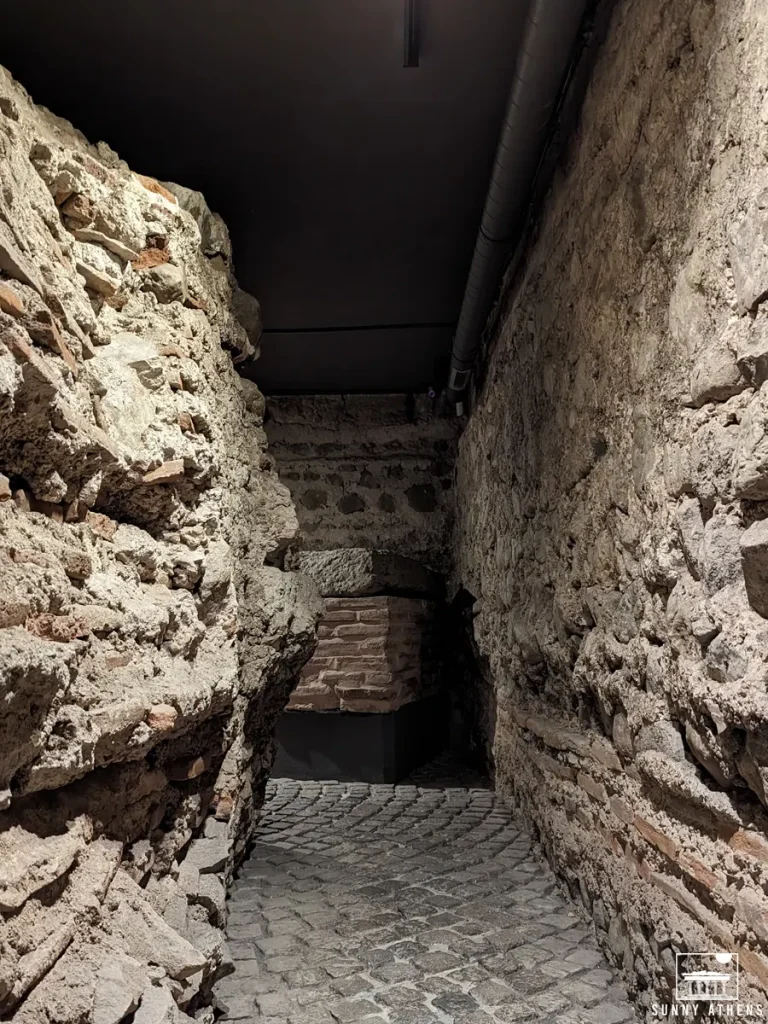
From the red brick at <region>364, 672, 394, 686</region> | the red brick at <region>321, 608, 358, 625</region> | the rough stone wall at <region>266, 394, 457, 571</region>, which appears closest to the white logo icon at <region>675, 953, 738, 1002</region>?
the red brick at <region>364, 672, 394, 686</region>

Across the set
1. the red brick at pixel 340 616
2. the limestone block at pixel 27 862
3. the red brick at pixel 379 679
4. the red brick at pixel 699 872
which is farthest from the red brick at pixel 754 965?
the red brick at pixel 340 616

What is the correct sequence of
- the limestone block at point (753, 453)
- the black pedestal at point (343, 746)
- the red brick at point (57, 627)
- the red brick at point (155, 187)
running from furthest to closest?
the black pedestal at point (343, 746) → the red brick at point (155, 187) → the red brick at point (57, 627) → the limestone block at point (753, 453)

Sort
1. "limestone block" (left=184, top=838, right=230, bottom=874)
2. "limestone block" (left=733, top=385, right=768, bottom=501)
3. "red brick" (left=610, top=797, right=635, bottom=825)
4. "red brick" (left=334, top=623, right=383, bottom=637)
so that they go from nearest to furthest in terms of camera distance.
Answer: "limestone block" (left=733, top=385, right=768, bottom=501), "red brick" (left=610, top=797, right=635, bottom=825), "limestone block" (left=184, top=838, right=230, bottom=874), "red brick" (left=334, top=623, right=383, bottom=637)

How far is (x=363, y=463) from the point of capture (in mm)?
7379

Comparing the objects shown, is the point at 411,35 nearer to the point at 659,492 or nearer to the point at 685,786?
the point at 659,492

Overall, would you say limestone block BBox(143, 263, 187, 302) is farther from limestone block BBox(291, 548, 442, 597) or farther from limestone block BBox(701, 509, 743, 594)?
limestone block BBox(291, 548, 442, 597)

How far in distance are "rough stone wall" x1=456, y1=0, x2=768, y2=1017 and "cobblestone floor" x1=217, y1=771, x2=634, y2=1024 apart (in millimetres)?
181

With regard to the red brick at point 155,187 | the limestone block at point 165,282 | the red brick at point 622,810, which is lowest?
the red brick at point 622,810

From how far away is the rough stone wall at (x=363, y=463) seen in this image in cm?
726

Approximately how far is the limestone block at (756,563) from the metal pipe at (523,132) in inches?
74.7

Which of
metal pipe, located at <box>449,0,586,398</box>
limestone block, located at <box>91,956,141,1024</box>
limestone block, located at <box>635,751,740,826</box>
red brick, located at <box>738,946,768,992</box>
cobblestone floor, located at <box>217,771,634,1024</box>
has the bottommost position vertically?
cobblestone floor, located at <box>217,771,634,1024</box>

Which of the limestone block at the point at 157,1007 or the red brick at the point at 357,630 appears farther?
the red brick at the point at 357,630

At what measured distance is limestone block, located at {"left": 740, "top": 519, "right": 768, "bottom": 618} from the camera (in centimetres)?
141

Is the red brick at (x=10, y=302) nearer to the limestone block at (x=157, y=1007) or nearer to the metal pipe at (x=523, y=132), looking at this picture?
the limestone block at (x=157, y=1007)
